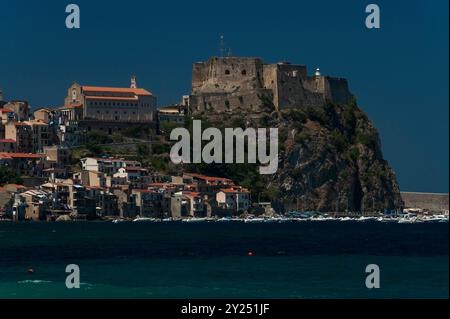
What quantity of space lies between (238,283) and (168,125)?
230 ft

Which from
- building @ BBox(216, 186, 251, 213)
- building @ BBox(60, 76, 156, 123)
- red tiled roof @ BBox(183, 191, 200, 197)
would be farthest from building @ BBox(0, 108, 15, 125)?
building @ BBox(216, 186, 251, 213)

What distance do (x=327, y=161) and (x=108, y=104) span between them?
19777 millimetres

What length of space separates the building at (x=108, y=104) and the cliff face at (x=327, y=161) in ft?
18.7

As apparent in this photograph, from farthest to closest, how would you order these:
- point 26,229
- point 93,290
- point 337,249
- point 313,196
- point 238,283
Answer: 1. point 313,196
2. point 26,229
3. point 337,249
4. point 238,283
5. point 93,290

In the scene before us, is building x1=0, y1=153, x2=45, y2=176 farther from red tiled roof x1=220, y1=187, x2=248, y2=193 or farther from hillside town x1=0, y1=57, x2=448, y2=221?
red tiled roof x1=220, y1=187, x2=248, y2=193

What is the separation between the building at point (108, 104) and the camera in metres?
105

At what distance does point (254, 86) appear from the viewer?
11069 cm

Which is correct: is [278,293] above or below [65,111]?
below

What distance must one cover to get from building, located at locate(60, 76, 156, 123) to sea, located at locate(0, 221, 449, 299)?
84.0ft

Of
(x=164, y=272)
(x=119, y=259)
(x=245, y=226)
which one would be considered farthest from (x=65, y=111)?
(x=164, y=272)

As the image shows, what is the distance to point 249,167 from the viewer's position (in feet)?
337

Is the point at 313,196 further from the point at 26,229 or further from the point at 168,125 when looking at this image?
the point at 26,229

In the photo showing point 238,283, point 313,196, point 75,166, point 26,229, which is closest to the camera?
point 238,283

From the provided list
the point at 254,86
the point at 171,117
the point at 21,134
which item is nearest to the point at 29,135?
A: the point at 21,134
